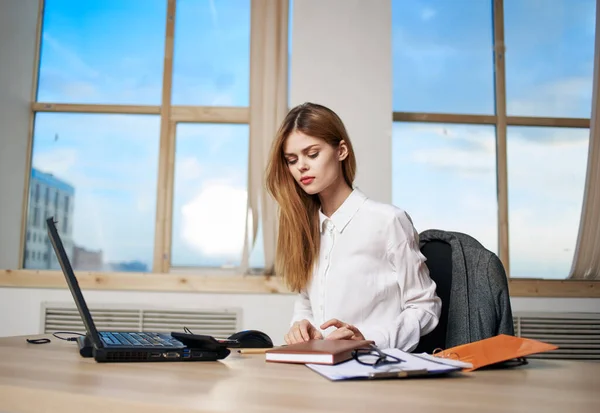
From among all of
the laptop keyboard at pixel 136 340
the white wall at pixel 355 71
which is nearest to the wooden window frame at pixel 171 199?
the white wall at pixel 355 71

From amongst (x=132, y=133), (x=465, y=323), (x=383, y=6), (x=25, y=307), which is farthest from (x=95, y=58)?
(x=465, y=323)

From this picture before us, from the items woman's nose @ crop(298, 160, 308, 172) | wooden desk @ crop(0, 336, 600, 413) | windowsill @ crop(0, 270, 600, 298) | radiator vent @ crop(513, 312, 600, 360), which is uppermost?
woman's nose @ crop(298, 160, 308, 172)

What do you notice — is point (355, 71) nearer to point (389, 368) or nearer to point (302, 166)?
point (302, 166)

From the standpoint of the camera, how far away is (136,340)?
1.12m

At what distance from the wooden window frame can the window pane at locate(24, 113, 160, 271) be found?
2.6 inches

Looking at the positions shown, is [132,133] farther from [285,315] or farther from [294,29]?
[285,315]

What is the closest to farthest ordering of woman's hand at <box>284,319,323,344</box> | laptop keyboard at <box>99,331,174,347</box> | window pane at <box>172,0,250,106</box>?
laptop keyboard at <box>99,331,174,347</box>
woman's hand at <box>284,319,323,344</box>
window pane at <box>172,0,250,106</box>

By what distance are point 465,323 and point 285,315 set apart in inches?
70.4

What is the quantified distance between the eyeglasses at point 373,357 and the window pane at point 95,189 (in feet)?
8.83

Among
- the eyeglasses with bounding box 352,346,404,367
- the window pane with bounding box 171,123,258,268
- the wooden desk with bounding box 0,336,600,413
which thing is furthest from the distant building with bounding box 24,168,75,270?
the eyeglasses with bounding box 352,346,404,367

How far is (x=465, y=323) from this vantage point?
1.41 metres

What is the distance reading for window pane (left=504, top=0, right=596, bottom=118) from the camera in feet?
12.0

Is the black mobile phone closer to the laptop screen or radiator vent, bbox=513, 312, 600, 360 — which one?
the laptop screen

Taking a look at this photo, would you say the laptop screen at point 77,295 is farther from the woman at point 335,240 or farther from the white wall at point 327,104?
the white wall at point 327,104
